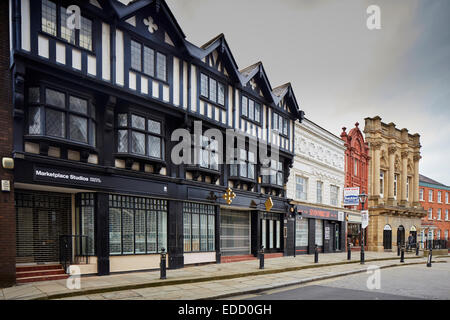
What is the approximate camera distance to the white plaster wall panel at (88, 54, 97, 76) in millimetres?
12523

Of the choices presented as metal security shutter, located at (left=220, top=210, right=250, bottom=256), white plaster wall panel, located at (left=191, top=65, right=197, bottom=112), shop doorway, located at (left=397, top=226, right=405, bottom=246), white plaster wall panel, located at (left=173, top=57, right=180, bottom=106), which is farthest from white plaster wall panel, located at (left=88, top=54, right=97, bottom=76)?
shop doorway, located at (left=397, top=226, right=405, bottom=246)

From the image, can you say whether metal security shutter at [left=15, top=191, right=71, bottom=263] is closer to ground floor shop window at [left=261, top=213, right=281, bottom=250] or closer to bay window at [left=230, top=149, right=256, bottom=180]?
bay window at [left=230, top=149, right=256, bottom=180]

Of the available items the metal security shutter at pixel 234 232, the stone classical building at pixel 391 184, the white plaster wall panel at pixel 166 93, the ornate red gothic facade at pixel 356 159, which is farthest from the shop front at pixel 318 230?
the white plaster wall panel at pixel 166 93

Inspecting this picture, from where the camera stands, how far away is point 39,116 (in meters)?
11.3

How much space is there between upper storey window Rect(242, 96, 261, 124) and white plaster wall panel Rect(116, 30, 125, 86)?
808cm

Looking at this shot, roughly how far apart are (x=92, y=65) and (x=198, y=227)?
29.1 ft

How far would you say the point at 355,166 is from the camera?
33.4 metres

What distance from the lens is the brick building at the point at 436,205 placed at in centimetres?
4756

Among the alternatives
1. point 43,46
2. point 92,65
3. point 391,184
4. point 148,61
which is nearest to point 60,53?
point 43,46

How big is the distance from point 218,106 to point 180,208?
5.68m

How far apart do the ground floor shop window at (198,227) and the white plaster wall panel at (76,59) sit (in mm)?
7630

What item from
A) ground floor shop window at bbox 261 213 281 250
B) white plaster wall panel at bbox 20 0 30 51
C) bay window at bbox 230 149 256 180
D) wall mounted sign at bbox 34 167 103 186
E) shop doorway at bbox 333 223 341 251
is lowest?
shop doorway at bbox 333 223 341 251

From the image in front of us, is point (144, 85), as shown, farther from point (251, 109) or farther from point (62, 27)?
point (251, 109)
